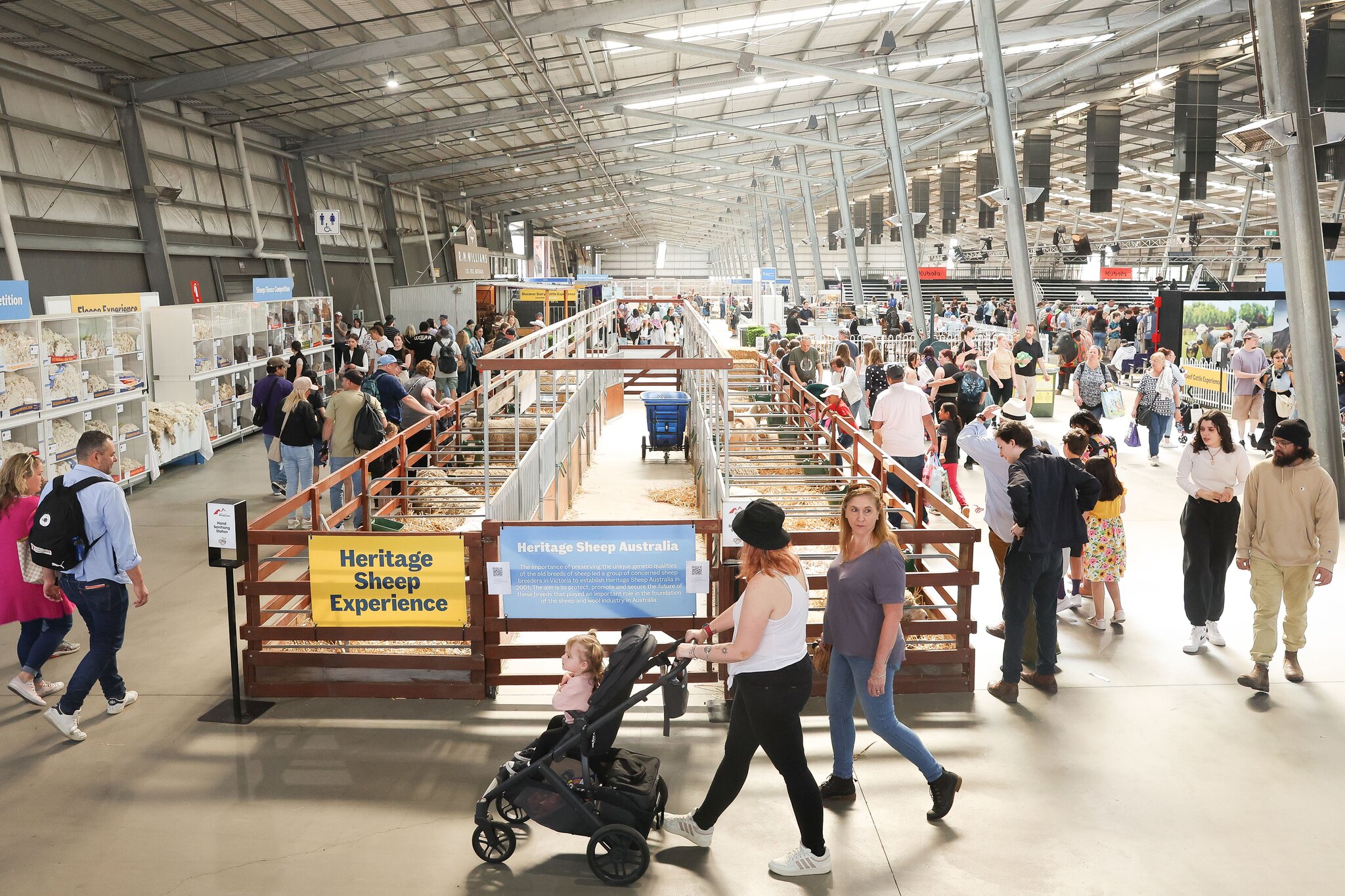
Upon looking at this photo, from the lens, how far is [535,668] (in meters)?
6.38

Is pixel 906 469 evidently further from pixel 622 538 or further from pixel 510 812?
pixel 510 812

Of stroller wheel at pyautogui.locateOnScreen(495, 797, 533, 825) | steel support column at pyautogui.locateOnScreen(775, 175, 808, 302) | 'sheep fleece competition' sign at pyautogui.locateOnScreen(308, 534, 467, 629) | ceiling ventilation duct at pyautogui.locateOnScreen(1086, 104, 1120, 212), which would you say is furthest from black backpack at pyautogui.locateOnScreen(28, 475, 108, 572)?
steel support column at pyautogui.locateOnScreen(775, 175, 808, 302)

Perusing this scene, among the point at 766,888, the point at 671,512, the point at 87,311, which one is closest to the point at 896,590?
the point at 766,888

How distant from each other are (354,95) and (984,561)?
17098 mm

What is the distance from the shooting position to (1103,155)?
2038 centimetres

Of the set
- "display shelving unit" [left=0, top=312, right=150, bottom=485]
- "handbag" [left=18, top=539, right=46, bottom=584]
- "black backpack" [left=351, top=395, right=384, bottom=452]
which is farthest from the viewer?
"display shelving unit" [left=0, top=312, right=150, bottom=485]

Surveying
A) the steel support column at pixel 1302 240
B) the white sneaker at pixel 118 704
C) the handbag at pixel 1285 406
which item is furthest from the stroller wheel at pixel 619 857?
the handbag at pixel 1285 406

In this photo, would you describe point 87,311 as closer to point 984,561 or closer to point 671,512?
point 671,512

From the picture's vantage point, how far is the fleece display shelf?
14.3m

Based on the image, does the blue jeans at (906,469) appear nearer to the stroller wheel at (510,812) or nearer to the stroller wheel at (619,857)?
the stroller wheel at (510,812)

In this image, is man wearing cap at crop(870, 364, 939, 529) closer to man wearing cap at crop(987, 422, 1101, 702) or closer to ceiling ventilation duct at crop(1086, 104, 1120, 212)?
man wearing cap at crop(987, 422, 1101, 702)

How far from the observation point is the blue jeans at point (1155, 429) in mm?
13164

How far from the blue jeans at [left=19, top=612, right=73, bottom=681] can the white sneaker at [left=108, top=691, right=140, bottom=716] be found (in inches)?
18.1

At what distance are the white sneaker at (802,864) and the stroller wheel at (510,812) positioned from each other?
41.9 inches
